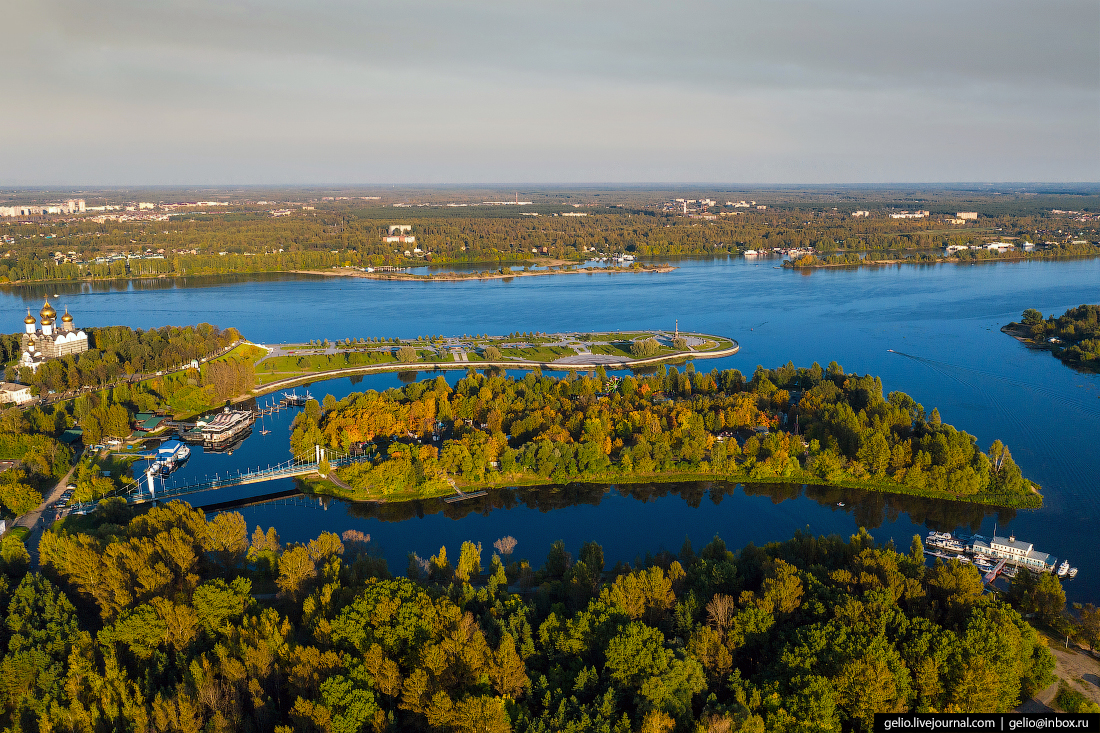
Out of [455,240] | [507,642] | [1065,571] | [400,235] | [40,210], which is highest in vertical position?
[40,210]

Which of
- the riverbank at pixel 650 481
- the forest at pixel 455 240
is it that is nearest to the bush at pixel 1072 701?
the riverbank at pixel 650 481

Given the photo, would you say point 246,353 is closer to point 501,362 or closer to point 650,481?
point 501,362

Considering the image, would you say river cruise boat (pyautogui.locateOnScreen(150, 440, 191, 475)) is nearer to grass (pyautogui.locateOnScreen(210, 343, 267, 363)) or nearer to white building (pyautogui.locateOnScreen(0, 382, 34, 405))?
white building (pyautogui.locateOnScreen(0, 382, 34, 405))

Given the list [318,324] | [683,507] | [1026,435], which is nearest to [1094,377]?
[1026,435]

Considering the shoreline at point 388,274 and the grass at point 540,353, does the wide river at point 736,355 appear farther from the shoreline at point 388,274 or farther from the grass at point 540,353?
the grass at point 540,353

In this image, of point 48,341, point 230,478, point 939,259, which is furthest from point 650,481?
point 939,259

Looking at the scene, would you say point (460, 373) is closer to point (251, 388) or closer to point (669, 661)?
point (251, 388)
